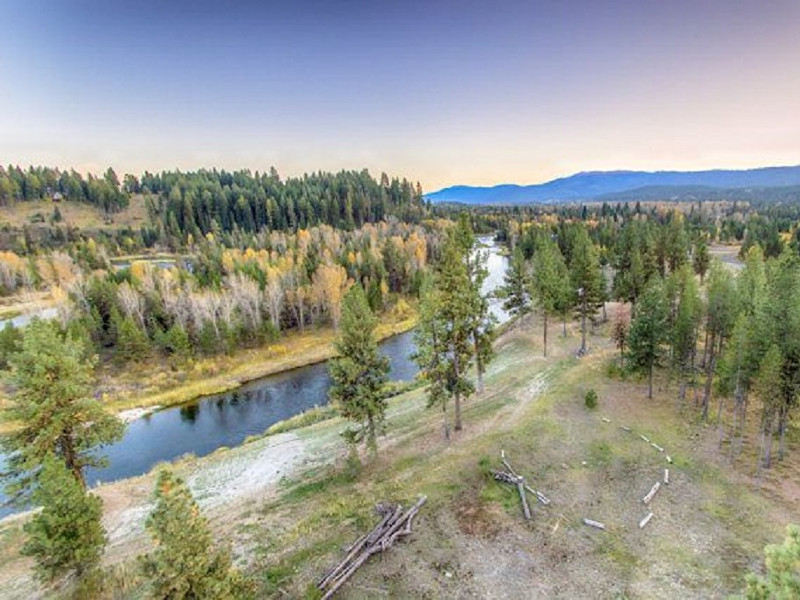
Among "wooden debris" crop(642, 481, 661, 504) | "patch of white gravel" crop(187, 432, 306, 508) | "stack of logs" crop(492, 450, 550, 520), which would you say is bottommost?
"patch of white gravel" crop(187, 432, 306, 508)

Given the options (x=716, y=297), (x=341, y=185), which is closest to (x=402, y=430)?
(x=716, y=297)

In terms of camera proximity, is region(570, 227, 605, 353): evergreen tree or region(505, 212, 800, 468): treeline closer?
region(505, 212, 800, 468): treeline

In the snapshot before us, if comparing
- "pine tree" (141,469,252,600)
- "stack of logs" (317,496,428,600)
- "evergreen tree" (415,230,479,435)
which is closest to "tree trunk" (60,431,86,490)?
"pine tree" (141,469,252,600)

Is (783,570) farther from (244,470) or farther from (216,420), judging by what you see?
(216,420)

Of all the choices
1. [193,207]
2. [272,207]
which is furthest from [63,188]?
[272,207]

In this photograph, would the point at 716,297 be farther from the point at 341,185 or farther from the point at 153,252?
the point at 341,185

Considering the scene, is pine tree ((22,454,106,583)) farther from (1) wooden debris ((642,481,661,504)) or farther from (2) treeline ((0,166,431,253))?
(2) treeline ((0,166,431,253))
